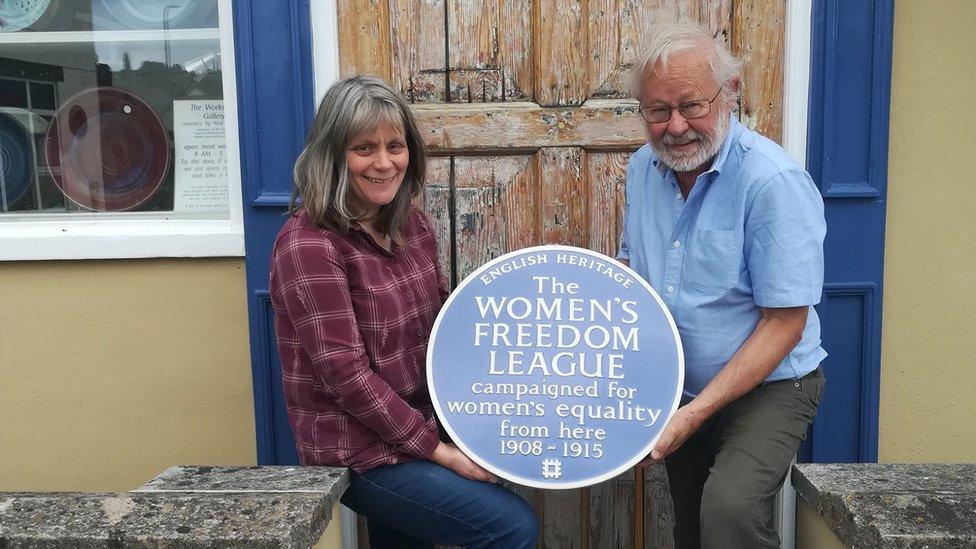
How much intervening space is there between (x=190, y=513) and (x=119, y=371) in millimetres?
1090

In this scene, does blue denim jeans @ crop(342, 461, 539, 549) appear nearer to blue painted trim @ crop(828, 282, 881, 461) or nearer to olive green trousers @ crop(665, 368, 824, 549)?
olive green trousers @ crop(665, 368, 824, 549)

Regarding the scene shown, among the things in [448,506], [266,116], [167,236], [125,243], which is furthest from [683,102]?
[125,243]

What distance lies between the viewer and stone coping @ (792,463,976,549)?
65.2 inches

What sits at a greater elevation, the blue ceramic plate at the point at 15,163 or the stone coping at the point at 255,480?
the blue ceramic plate at the point at 15,163

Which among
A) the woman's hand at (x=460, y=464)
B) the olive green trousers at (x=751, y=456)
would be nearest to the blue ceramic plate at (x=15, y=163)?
the woman's hand at (x=460, y=464)

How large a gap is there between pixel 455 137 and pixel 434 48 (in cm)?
28

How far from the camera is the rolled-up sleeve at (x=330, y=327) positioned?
6.04 ft

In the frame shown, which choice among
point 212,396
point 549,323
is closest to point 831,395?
point 549,323

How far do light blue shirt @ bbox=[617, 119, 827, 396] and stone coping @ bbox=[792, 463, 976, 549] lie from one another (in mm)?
270

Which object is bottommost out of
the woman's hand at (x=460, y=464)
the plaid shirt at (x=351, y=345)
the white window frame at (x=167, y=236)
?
the woman's hand at (x=460, y=464)

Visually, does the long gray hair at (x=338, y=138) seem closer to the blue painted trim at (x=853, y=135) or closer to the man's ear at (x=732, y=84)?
the man's ear at (x=732, y=84)

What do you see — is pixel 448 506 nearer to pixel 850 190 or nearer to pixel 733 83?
pixel 733 83

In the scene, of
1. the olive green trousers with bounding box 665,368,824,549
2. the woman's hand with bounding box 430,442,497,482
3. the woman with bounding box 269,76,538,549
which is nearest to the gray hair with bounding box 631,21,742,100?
the woman with bounding box 269,76,538,549

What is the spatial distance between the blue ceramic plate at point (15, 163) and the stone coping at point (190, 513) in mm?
1249
